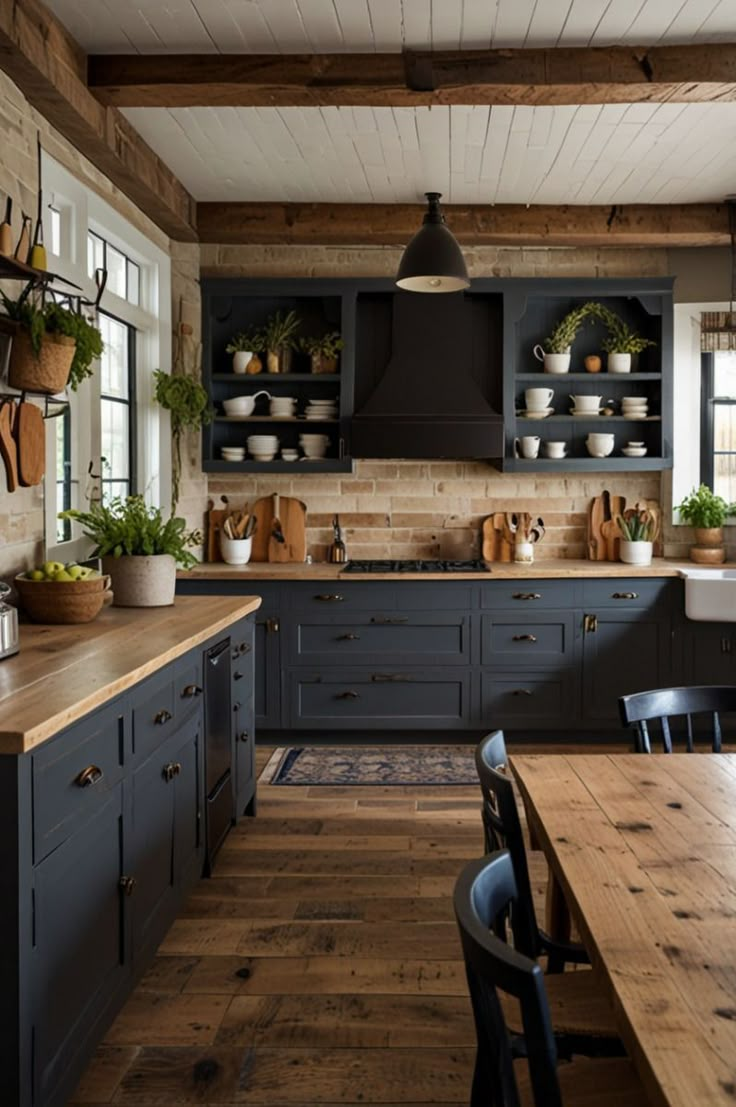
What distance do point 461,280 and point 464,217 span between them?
5.05ft

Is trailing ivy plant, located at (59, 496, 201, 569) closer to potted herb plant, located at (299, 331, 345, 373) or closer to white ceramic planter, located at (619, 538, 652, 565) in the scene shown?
potted herb plant, located at (299, 331, 345, 373)

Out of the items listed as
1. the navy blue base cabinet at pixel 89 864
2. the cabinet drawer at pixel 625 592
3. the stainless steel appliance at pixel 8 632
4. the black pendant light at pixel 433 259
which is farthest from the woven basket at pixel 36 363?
the cabinet drawer at pixel 625 592

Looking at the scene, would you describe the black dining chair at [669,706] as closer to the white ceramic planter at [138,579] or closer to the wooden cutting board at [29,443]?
the white ceramic planter at [138,579]

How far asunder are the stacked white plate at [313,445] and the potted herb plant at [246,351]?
18.7 inches

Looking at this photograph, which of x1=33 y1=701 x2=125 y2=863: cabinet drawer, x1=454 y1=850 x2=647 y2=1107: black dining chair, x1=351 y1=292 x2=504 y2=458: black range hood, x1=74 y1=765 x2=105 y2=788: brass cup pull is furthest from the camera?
x1=351 y1=292 x2=504 y2=458: black range hood

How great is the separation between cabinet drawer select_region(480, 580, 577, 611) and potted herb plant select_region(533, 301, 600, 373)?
132 cm

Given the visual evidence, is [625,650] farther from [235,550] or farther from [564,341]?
[235,550]

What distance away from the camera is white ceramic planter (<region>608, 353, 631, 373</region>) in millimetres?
5918

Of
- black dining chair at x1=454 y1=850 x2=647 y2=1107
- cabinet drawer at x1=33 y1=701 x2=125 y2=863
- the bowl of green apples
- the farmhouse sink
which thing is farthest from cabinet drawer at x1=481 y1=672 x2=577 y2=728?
black dining chair at x1=454 y1=850 x2=647 y2=1107

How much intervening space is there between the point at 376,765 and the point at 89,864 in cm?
295

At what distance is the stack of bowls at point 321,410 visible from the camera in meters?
5.94

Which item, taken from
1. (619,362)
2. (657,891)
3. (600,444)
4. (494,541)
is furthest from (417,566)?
(657,891)

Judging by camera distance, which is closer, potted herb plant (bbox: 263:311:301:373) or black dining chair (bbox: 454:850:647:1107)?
black dining chair (bbox: 454:850:647:1107)

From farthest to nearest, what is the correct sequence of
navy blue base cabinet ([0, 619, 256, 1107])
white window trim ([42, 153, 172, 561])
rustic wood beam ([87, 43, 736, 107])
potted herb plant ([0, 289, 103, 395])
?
1. white window trim ([42, 153, 172, 561])
2. rustic wood beam ([87, 43, 736, 107])
3. potted herb plant ([0, 289, 103, 395])
4. navy blue base cabinet ([0, 619, 256, 1107])
